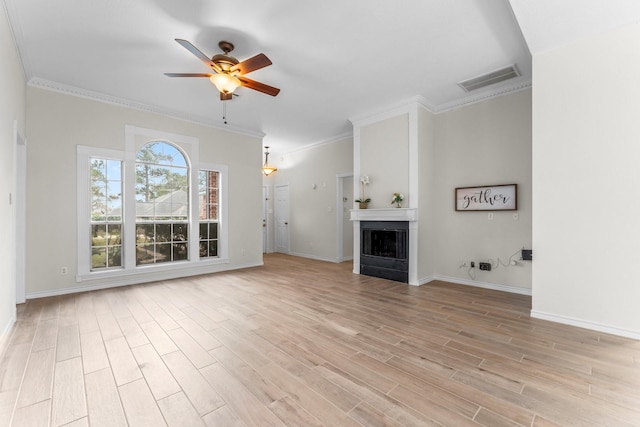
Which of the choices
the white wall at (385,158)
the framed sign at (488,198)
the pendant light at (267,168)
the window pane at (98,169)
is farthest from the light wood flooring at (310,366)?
the pendant light at (267,168)

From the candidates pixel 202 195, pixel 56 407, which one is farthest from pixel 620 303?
pixel 202 195

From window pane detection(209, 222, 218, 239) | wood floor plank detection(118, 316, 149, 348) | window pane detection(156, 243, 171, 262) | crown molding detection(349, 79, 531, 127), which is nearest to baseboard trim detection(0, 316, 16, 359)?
wood floor plank detection(118, 316, 149, 348)

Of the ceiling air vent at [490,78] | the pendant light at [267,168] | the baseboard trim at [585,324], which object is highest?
the ceiling air vent at [490,78]

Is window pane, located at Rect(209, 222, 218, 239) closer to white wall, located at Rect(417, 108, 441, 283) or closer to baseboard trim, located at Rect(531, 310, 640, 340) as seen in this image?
white wall, located at Rect(417, 108, 441, 283)

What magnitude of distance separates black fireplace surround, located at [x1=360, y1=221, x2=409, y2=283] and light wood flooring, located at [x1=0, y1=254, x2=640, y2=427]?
1112mm

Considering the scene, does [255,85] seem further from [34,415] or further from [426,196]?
[34,415]

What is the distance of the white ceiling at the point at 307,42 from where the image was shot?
2543 mm

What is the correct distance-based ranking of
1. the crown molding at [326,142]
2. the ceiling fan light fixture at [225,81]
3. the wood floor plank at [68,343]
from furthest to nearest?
the crown molding at [326,142]
the ceiling fan light fixture at [225,81]
the wood floor plank at [68,343]

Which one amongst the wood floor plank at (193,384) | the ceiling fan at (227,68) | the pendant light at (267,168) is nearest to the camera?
the wood floor plank at (193,384)

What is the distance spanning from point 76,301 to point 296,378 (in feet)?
11.4

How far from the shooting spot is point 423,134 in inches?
184

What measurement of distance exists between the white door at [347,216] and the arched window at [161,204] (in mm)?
3491

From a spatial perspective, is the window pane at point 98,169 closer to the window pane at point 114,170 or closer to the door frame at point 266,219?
the window pane at point 114,170

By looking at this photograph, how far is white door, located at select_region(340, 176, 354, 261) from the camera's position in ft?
23.0
